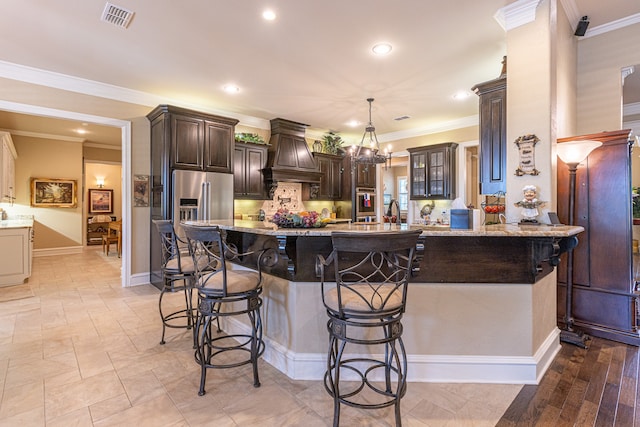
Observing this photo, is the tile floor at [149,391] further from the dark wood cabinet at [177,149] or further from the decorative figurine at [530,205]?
the dark wood cabinet at [177,149]

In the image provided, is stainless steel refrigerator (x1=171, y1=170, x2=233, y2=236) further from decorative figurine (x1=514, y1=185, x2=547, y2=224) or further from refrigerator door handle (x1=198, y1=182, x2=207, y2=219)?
decorative figurine (x1=514, y1=185, x2=547, y2=224)

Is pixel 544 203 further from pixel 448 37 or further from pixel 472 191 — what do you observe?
pixel 472 191

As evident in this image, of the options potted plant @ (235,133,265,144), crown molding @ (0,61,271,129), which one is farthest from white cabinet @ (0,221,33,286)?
potted plant @ (235,133,265,144)

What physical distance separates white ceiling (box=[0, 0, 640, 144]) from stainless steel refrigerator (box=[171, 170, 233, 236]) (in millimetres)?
1294

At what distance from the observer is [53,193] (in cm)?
737

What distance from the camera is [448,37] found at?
321cm

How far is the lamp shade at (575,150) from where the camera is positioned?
263 cm

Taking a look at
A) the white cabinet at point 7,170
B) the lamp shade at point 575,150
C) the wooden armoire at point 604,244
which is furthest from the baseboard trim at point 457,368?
the white cabinet at point 7,170

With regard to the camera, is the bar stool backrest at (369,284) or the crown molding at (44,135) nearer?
the bar stool backrest at (369,284)

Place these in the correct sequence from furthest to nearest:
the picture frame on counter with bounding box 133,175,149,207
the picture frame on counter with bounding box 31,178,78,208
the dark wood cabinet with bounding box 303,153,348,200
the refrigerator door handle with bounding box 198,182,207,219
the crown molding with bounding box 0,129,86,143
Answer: the picture frame on counter with bounding box 31,178,78,208, the dark wood cabinet with bounding box 303,153,348,200, the crown molding with bounding box 0,129,86,143, the picture frame on counter with bounding box 133,175,149,207, the refrigerator door handle with bounding box 198,182,207,219

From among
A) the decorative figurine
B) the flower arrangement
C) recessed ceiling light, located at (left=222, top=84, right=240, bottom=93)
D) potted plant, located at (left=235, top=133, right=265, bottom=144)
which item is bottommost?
the flower arrangement

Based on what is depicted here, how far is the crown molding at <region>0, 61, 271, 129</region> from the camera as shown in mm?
3920

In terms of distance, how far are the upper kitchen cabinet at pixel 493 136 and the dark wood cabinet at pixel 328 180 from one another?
4038 mm

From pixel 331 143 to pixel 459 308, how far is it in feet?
18.7
